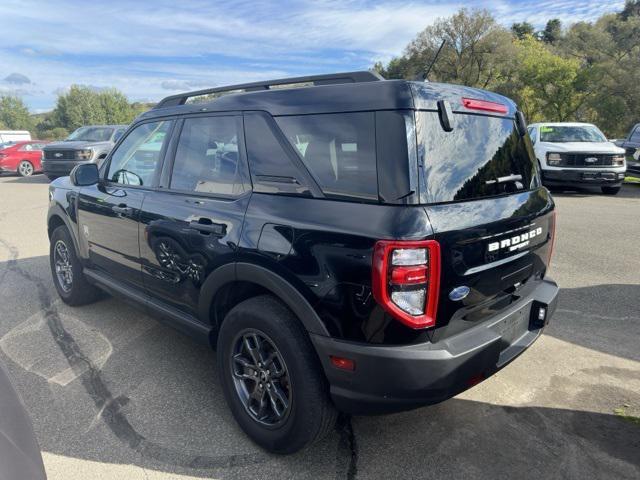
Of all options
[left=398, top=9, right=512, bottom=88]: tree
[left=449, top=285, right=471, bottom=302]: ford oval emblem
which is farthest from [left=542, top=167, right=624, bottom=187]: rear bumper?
[left=398, top=9, right=512, bottom=88]: tree

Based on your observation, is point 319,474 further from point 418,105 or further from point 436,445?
point 418,105

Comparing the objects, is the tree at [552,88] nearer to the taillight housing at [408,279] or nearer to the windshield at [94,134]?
the windshield at [94,134]

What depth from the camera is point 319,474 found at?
2.28m

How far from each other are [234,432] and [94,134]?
51.8 feet

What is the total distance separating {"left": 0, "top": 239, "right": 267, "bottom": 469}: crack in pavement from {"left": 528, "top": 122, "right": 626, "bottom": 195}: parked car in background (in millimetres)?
10837

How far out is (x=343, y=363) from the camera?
2020 mm

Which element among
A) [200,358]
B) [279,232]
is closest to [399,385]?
[279,232]

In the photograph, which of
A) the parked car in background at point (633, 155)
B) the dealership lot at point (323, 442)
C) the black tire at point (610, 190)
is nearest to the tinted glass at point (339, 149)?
the dealership lot at point (323, 442)

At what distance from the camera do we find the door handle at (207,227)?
2514 mm

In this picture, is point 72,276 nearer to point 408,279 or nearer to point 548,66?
point 408,279

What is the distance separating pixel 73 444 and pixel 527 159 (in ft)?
10.2

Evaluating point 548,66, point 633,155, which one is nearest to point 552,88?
point 548,66

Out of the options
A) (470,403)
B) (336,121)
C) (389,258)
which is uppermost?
(336,121)

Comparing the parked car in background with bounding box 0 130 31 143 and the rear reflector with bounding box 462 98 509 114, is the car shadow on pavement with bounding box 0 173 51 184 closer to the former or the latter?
the parked car in background with bounding box 0 130 31 143
